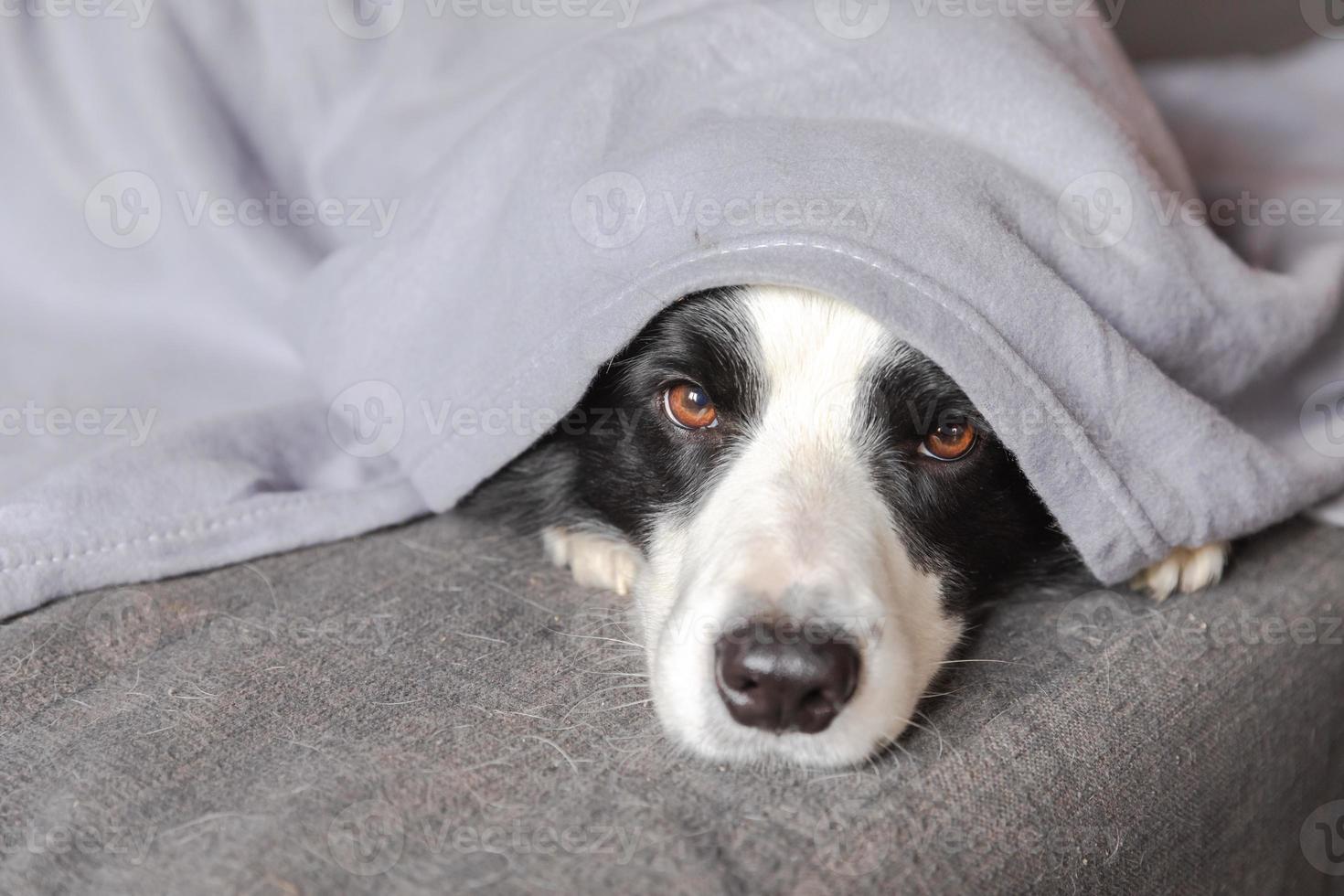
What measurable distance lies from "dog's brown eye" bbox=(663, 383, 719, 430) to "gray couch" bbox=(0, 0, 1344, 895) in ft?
0.84

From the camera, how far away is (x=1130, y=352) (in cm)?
127

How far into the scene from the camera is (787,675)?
1.08m

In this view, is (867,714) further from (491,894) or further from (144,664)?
(144,664)

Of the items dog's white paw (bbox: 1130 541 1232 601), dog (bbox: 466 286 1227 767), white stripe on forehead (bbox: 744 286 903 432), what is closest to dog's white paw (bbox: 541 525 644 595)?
dog (bbox: 466 286 1227 767)

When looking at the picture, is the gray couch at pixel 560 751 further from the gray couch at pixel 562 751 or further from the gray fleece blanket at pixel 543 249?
the gray fleece blanket at pixel 543 249

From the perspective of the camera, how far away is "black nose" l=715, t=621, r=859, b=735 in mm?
1078

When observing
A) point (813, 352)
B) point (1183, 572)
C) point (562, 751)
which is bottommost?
point (1183, 572)

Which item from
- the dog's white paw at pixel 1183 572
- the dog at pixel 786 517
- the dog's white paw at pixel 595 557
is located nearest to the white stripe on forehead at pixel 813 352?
the dog at pixel 786 517

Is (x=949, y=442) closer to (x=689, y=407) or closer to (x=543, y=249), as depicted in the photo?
(x=689, y=407)

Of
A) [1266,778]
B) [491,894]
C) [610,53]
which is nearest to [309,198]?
[610,53]

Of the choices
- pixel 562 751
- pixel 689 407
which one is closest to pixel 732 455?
pixel 689 407

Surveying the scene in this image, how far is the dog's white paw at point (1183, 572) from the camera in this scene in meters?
1.45

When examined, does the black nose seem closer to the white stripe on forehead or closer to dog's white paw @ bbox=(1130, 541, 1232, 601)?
the white stripe on forehead

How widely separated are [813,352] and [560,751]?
1.78ft
